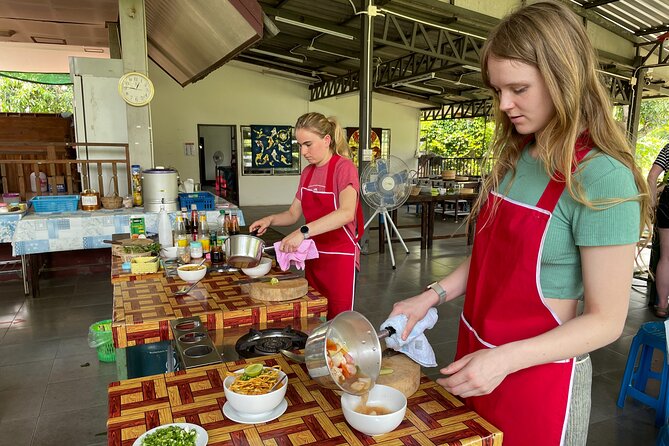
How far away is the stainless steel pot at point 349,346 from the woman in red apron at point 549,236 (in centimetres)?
17

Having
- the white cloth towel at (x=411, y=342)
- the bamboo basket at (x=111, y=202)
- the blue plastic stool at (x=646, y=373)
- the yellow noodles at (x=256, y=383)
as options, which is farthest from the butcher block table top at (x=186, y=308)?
the bamboo basket at (x=111, y=202)

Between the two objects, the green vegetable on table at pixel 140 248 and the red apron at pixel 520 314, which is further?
the green vegetable on table at pixel 140 248

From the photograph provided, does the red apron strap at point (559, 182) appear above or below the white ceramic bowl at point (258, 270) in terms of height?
above

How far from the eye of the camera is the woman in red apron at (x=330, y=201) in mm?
2416

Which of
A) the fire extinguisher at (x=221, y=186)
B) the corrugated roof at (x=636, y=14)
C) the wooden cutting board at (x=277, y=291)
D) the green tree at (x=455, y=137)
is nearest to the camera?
the wooden cutting board at (x=277, y=291)

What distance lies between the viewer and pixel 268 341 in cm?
149

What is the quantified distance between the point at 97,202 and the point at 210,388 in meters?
4.24

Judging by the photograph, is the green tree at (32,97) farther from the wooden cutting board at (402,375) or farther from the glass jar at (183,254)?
the wooden cutting board at (402,375)

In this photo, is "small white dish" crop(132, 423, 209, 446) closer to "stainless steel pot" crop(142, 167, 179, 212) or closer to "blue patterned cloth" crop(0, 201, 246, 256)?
"blue patterned cloth" crop(0, 201, 246, 256)

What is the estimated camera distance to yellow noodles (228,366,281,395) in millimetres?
1050

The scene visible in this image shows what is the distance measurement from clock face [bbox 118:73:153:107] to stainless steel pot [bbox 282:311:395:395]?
5306 millimetres

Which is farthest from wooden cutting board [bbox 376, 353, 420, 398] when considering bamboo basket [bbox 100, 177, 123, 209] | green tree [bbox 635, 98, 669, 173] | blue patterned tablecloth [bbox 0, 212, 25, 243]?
green tree [bbox 635, 98, 669, 173]

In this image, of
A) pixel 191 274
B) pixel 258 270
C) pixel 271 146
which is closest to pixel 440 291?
pixel 258 270

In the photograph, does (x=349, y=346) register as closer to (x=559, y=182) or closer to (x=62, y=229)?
(x=559, y=182)
